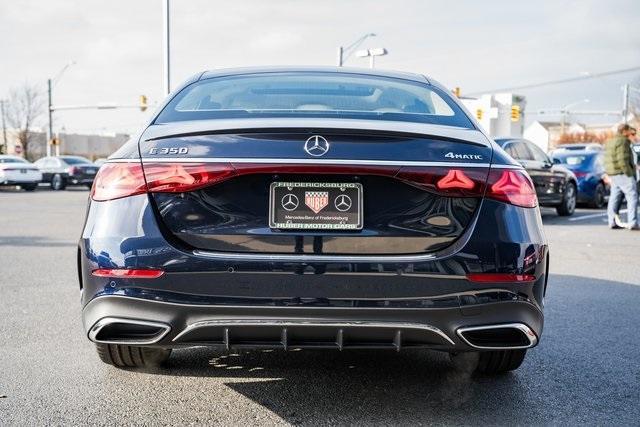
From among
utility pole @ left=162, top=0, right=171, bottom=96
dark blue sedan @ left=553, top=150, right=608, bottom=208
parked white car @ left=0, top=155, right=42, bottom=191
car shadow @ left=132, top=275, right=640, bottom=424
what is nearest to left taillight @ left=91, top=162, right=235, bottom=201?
car shadow @ left=132, top=275, right=640, bottom=424

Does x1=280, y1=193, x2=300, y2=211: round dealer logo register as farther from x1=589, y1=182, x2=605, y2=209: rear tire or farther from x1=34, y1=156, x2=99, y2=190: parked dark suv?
x1=34, y1=156, x2=99, y2=190: parked dark suv

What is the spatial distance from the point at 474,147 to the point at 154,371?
2072mm

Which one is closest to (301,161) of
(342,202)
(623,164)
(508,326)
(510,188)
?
(342,202)

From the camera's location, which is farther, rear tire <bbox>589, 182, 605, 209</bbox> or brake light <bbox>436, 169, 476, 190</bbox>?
rear tire <bbox>589, 182, 605, 209</bbox>

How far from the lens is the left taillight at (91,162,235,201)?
9.79 ft

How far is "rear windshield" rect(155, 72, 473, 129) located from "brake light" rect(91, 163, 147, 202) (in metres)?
0.41

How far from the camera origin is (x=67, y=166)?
3241 centimetres

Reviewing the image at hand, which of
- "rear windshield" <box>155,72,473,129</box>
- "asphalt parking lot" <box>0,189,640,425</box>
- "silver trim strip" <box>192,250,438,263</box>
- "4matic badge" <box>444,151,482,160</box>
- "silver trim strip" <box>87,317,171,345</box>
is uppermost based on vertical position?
"rear windshield" <box>155,72,473,129</box>

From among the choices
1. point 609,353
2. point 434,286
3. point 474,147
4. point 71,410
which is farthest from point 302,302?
point 609,353

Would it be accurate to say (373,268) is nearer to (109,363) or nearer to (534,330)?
(534,330)

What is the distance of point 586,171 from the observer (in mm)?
17781

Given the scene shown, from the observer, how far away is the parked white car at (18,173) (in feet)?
99.0

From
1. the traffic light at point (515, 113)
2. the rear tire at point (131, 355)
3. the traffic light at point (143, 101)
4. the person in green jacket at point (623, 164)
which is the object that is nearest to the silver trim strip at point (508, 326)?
the rear tire at point (131, 355)

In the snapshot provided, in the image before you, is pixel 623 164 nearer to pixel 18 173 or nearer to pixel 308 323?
pixel 308 323
